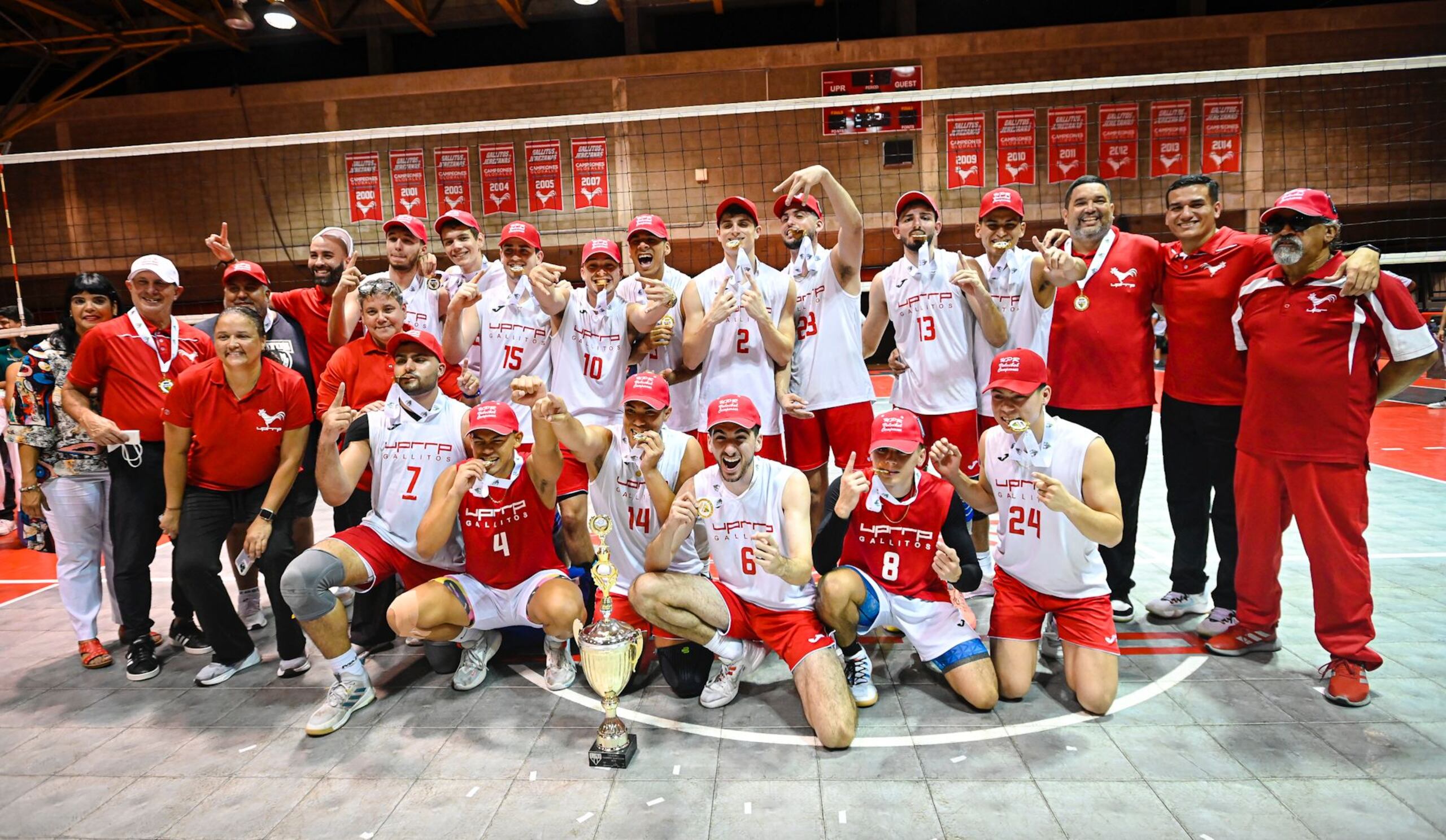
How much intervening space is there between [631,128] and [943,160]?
20.2ft

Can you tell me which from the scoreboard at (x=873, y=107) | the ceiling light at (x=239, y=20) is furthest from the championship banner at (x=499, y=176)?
the scoreboard at (x=873, y=107)

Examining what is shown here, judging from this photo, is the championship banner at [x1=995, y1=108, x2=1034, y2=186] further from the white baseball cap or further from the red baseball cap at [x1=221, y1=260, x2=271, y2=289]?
the white baseball cap

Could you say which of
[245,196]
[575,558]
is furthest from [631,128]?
[575,558]

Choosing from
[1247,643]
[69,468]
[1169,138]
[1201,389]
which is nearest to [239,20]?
[69,468]

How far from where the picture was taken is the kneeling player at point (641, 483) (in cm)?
395

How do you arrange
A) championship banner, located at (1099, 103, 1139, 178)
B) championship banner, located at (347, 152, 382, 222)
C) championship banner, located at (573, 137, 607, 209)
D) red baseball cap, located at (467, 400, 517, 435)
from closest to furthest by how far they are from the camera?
1. red baseball cap, located at (467, 400, 517, 435)
2. championship banner, located at (1099, 103, 1139, 178)
3. championship banner, located at (573, 137, 607, 209)
4. championship banner, located at (347, 152, 382, 222)

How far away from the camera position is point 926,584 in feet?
13.3

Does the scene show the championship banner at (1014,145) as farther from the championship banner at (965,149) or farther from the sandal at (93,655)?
the sandal at (93,655)

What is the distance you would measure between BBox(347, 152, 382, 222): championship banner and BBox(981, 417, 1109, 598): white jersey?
15.2 metres

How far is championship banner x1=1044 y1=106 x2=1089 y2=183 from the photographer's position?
48.6ft

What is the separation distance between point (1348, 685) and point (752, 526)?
2.88m

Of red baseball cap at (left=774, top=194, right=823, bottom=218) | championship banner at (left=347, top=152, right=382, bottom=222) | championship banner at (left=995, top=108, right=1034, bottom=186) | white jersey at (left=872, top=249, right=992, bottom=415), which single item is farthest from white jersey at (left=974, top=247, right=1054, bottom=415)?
championship banner at (left=347, top=152, right=382, bottom=222)

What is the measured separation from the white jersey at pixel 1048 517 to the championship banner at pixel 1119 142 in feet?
43.5

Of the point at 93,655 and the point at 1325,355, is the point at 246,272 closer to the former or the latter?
the point at 93,655
